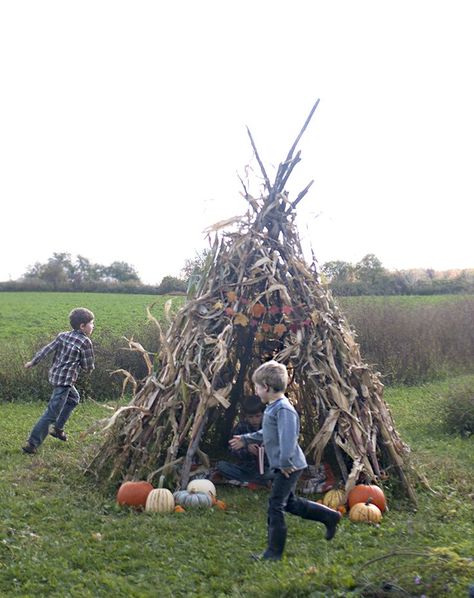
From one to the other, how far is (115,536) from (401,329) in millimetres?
13168

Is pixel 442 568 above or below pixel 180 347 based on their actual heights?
below

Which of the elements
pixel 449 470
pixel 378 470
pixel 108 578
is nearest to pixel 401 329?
pixel 449 470

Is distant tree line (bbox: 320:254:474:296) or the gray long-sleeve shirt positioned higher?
distant tree line (bbox: 320:254:474:296)

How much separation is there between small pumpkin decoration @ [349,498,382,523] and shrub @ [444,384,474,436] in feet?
15.9

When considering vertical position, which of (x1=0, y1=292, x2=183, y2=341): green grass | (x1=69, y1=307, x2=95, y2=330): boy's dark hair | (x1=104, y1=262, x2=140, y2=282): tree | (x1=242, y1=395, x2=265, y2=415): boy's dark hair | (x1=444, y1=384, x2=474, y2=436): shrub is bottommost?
(x1=444, y1=384, x2=474, y2=436): shrub

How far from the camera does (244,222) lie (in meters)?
7.77

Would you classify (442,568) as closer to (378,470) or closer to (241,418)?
(378,470)

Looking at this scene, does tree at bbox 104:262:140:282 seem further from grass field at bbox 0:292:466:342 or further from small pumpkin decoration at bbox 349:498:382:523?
small pumpkin decoration at bbox 349:498:382:523

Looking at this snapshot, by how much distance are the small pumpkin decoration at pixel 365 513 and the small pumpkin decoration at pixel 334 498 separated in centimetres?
22

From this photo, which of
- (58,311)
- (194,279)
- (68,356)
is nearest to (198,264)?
(194,279)

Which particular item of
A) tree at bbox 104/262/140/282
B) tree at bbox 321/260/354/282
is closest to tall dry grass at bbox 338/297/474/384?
tree at bbox 321/260/354/282

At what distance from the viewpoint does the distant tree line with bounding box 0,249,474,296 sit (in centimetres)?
1184

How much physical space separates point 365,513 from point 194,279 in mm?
2972

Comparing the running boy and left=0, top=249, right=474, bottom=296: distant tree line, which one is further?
left=0, top=249, right=474, bottom=296: distant tree line
